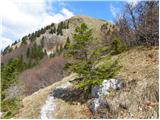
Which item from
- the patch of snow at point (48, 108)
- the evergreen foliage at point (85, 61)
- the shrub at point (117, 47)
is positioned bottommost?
the patch of snow at point (48, 108)

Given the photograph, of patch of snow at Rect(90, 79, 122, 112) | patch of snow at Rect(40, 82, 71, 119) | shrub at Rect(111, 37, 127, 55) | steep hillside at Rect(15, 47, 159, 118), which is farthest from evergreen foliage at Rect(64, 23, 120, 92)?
shrub at Rect(111, 37, 127, 55)

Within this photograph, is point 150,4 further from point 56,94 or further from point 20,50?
point 20,50

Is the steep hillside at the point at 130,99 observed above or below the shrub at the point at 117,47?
below

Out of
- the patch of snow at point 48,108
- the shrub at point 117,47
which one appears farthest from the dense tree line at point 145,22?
the patch of snow at point 48,108

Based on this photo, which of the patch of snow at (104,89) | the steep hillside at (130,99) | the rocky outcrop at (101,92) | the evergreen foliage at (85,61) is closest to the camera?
the steep hillside at (130,99)

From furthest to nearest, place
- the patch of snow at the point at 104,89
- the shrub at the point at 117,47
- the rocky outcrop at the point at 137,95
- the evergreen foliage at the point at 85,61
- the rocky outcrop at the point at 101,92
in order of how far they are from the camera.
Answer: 1. the shrub at the point at 117,47
2. the evergreen foliage at the point at 85,61
3. the patch of snow at the point at 104,89
4. the rocky outcrop at the point at 101,92
5. the rocky outcrop at the point at 137,95

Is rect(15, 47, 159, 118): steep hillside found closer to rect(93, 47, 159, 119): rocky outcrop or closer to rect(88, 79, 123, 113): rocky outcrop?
rect(93, 47, 159, 119): rocky outcrop

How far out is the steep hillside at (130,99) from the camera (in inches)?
909

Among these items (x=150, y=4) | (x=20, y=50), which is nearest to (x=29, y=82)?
(x=150, y=4)

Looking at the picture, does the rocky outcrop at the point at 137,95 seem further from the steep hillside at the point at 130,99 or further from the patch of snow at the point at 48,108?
the patch of snow at the point at 48,108

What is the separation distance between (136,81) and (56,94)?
9.47m

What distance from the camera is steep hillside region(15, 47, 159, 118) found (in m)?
23.1

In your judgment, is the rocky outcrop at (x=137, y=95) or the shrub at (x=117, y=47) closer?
the rocky outcrop at (x=137, y=95)

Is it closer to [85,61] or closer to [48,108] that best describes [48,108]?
[48,108]
